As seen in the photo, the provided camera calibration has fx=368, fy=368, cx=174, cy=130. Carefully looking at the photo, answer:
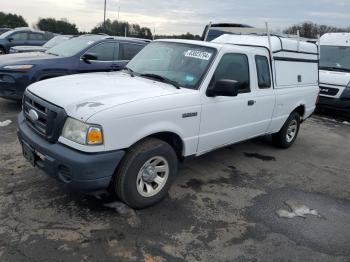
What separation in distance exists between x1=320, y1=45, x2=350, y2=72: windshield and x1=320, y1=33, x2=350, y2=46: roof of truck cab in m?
0.14

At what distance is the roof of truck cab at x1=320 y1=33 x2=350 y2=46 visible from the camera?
1112cm

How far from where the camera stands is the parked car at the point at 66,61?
7.52 metres

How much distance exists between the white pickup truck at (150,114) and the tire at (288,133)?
716 millimetres

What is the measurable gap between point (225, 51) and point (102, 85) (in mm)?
1649

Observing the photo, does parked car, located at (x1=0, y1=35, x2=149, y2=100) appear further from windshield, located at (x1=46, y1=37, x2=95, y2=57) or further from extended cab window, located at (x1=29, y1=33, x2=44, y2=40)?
extended cab window, located at (x1=29, y1=33, x2=44, y2=40)

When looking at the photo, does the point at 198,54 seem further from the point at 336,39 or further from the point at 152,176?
the point at 336,39

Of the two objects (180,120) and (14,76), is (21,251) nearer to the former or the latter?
(180,120)

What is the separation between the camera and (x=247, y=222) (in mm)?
3975

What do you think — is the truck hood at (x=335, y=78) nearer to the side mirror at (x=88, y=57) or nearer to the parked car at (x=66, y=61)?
the parked car at (x=66, y=61)

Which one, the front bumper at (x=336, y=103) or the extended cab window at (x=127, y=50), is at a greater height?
the extended cab window at (x=127, y=50)

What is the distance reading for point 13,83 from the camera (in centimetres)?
748

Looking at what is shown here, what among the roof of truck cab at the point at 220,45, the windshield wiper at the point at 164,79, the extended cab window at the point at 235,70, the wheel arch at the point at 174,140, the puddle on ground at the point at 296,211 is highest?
the roof of truck cab at the point at 220,45

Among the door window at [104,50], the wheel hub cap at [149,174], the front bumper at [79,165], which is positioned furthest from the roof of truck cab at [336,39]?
the front bumper at [79,165]

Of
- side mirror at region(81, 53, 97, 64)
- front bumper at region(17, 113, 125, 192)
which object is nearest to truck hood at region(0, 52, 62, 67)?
side mirror at region(81, 53, 97, 64)
